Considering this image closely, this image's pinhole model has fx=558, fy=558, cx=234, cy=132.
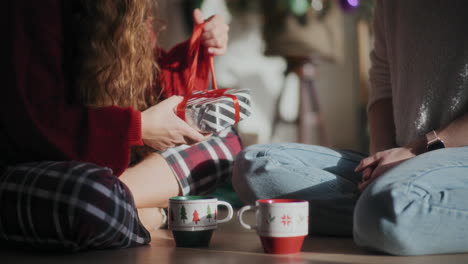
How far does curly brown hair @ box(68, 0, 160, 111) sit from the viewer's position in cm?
122

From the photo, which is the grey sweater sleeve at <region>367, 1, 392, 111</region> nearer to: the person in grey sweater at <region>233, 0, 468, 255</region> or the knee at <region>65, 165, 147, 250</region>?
the person in grey sweater at <region>233, 0, 468, 255</region>

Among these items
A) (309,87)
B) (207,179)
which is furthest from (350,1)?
(207,179)

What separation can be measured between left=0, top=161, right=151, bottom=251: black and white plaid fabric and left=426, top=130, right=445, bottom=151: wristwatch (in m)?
0.59

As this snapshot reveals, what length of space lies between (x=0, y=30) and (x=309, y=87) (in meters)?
2.41

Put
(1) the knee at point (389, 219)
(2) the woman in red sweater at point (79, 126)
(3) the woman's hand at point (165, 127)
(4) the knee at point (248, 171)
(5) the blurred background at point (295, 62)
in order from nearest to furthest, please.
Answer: (1) the knee at point (389, 219) → (2) the woman in red sweater at point (79, 126) → (3) the woman's hand at point (165, 127) → (4) the knee at point (248, 171) → (5) the blurred background at point (295, 62)

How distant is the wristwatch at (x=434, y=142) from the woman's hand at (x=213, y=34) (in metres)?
0.61

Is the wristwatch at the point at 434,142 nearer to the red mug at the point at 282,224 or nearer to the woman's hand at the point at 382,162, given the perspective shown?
the woman's hand at the point at 382,162

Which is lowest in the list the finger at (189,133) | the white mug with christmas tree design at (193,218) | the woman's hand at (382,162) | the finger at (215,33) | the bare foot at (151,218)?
the bare foot at (151,218)

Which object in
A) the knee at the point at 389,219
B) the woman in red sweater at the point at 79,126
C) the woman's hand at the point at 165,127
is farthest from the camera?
the woman's hand at the point at 165,127

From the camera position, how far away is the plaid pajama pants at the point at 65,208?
3.32 feet

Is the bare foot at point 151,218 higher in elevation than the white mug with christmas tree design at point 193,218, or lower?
lower

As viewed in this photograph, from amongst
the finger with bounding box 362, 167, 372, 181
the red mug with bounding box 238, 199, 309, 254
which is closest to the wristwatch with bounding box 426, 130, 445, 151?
the finger with bounding box 362, 167, 372, 181

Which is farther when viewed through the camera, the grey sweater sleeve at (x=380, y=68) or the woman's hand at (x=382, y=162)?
the grey sweater sleeve at (x=380, y=68)

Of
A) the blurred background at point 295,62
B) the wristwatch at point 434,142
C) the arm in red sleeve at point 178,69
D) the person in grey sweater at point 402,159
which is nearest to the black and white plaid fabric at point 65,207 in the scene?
the person in grey sweater at point 402,159
